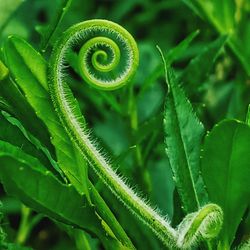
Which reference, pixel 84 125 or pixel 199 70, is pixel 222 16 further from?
pixel 84 125

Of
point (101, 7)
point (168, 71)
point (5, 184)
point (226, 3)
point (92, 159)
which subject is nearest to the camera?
point (5, 184)

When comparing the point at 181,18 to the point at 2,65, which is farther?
the point at 181,18

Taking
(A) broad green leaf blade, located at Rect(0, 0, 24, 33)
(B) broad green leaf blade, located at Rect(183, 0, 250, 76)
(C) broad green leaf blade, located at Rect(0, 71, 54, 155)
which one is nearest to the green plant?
(C) broad green leaf blade, located at Rect(0, 71, 54, 155)

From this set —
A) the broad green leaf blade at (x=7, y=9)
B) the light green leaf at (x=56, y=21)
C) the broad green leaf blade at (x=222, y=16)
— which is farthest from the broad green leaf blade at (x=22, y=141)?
the broad green leaf blade at (x=222, y=16)

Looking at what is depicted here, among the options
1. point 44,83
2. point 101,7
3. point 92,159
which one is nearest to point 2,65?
point 44,83

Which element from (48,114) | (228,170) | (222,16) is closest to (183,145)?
(228,170)

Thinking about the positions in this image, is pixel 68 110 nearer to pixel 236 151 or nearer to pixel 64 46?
pixel 64 46
